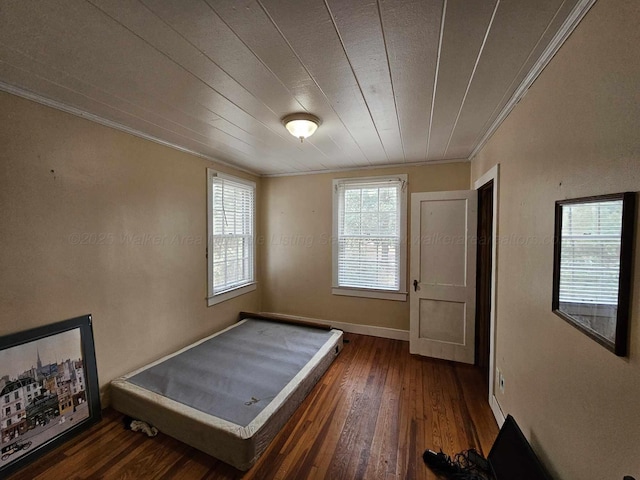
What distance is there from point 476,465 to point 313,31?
2581mm

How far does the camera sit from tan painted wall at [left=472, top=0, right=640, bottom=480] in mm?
797

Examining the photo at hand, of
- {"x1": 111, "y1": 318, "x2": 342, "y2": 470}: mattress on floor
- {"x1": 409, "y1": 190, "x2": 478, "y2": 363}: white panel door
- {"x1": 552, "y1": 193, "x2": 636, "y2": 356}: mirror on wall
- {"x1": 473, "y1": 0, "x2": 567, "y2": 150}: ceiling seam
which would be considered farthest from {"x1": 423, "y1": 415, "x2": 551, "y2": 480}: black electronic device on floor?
{"x1": 473, "y1": 0, "x2": 567, "y2": 150}: ceiling seam

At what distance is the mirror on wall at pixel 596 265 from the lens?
2.60 feet

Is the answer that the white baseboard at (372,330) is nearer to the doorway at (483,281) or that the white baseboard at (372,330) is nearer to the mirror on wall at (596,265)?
the doorway at (483,281)

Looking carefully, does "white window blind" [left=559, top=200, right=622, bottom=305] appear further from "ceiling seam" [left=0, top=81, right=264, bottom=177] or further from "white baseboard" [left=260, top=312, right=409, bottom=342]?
"ceiling seam" [left=0, top=81, right=264, bottom=177]

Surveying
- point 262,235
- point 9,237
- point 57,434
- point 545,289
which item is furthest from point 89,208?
point 545,289

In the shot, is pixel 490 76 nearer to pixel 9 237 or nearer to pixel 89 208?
pixel 89 208

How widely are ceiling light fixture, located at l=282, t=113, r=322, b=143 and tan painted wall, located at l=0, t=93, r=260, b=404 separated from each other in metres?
1.47

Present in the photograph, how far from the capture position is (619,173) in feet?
2.73

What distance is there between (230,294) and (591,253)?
349cm

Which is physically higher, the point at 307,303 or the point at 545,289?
the point at 545,289

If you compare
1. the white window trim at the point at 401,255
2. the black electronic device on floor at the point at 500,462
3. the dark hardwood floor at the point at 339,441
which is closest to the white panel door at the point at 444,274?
the white window trim at the point at 401,255

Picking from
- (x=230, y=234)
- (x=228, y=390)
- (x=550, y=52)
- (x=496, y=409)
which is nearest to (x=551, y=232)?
(x=550, y=52)

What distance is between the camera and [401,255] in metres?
3.47
